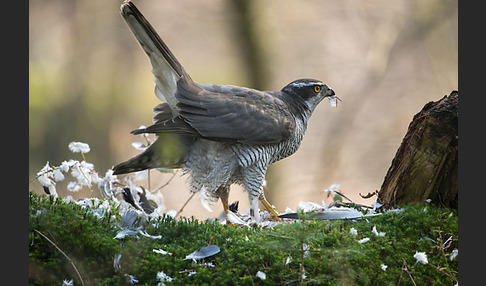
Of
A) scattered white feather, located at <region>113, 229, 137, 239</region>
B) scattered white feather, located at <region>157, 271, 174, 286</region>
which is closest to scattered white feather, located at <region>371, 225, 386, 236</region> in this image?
scattered white feather, located at <region>157, 271, 174, 286</region>

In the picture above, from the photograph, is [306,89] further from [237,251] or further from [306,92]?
[237,251]

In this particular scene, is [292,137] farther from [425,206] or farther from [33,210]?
[33,210]

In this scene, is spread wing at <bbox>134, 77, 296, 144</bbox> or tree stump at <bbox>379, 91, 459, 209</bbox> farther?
spread wing at <bbox>134, 77, 296, 144</bbox>

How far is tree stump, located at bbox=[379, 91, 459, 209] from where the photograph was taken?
127 inches

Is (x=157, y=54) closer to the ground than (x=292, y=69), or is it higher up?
closer to the ground

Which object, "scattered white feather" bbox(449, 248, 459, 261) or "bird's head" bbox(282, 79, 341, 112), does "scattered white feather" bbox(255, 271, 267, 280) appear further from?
"bird's head" bbox(282, 79, 341, 112)

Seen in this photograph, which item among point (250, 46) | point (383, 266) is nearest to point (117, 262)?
point (383, 266)

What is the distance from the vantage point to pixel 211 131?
3479 millimetres

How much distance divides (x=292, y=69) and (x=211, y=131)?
4340 millimetres

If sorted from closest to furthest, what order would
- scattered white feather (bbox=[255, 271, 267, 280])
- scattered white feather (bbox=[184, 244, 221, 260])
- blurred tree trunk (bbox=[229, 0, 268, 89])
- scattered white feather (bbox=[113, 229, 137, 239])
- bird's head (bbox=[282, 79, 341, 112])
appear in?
scattered white feather (bbox=[255, 271, 267, 280])
scattered white feather (bbox=[184, 244, 221, 260])
scattered white feather (bbox=[113, 229, 137, 239])
bird's head (bbox=[282, 79, 341, 112])
blurred tree trunk (bbox=[229, 0, 268, 89])

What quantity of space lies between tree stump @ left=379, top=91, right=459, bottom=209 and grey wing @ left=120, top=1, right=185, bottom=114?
1659 mm

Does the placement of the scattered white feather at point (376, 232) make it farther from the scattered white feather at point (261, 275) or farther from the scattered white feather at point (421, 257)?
the scattered white feather at point (261, 275)

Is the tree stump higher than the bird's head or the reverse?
the reverse

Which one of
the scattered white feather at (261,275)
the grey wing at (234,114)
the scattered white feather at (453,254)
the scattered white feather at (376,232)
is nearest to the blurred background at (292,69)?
the grey wing at (234,114)
